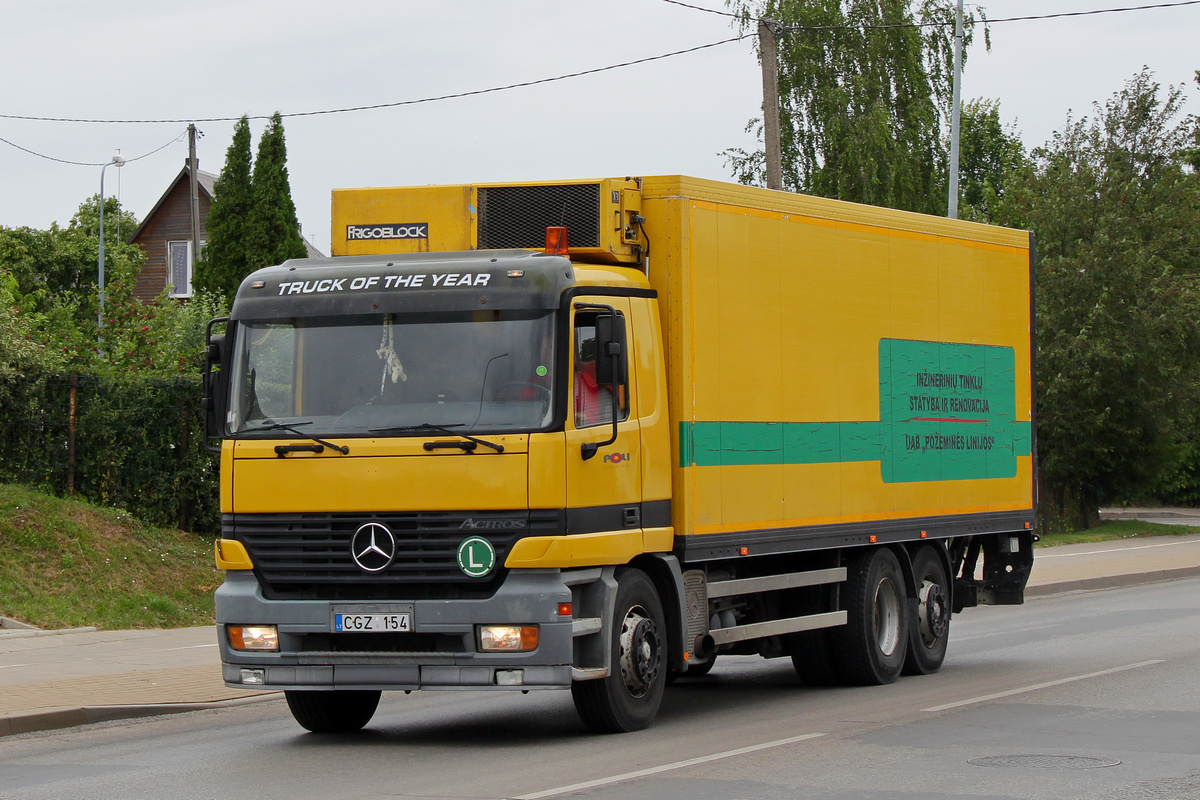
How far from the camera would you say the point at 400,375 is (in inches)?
380

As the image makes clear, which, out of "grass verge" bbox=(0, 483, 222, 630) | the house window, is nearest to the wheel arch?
"grass verge" bbox=(0, 483, 222, 630)

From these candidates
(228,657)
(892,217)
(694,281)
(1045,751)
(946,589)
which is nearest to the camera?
(1045,751)

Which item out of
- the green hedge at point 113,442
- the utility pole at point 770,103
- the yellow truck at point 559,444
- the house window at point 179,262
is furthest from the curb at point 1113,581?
the house window at point 179,262

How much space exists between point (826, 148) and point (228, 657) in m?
33.7

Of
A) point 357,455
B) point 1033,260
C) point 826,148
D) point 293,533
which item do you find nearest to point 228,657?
point 293,533

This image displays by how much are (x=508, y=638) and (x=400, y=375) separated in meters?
1.68

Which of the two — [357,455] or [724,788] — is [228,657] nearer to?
[357,455]

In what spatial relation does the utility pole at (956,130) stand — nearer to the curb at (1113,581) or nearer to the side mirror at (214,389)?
the curb at (1113,581)

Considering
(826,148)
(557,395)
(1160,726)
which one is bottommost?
(1160,726)

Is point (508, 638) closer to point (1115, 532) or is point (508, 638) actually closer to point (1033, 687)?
point (1033, 687)

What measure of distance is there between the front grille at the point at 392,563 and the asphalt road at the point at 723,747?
0.98 meters

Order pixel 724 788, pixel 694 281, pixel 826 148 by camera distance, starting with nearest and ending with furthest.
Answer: pixel 724 788, pixel 694 281, pixel 826 148

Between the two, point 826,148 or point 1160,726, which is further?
point 826,148

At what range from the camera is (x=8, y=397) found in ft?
65.9
